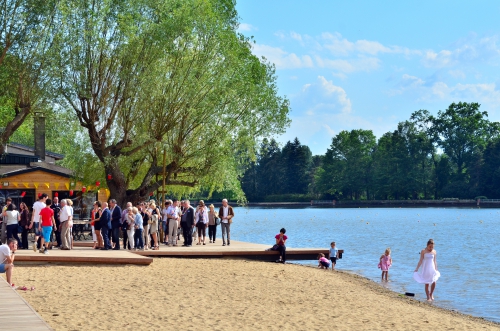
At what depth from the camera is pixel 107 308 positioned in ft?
44.9

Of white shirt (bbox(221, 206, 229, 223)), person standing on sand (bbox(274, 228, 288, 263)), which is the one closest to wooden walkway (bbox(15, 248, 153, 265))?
person standing on sand (bbox(274, 228, 288, 263))

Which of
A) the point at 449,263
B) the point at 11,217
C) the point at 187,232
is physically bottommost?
the point at 449,263

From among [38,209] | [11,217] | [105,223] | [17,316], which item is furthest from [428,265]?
[11,217]

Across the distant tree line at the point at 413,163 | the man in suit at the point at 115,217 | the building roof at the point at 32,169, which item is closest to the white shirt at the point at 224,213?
the man in suit at the point at 115,217

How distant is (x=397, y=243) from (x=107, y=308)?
39.6 meters

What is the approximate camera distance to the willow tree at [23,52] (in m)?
24.9

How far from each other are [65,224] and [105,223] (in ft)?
4.42

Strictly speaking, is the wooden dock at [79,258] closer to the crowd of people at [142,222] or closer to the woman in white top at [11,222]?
the woman in white top at [11,222]

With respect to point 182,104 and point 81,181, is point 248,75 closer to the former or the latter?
point 182,104

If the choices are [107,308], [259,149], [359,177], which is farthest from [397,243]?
[359,177]

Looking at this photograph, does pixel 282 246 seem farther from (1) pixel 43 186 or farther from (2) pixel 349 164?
(2) pixel 349 164

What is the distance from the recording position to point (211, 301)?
1527 cm

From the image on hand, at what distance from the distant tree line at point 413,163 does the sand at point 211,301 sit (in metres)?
109

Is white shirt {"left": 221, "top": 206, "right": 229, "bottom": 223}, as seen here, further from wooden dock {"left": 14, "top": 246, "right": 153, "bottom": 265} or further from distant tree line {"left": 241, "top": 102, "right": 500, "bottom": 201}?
distant tree line {"left": 241, "top": 102, "right": 500, "bottom": 201}
